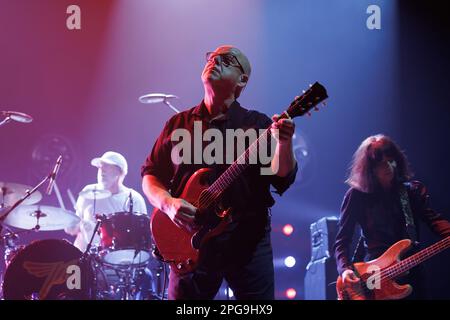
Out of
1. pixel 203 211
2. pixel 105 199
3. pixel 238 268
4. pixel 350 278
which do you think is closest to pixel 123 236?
pixel 105 199

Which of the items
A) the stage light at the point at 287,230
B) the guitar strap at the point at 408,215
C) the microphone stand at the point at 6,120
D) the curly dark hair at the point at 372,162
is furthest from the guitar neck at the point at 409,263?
the microphone stand at the point at 6,120

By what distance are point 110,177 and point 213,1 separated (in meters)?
2.19

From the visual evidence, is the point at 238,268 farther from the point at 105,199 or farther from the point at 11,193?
the point at 105,199

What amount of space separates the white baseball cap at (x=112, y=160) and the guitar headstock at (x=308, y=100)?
3187mm

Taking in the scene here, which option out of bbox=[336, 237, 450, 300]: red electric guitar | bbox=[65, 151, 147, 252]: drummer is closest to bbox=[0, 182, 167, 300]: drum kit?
bbox=[65, 151, 147, 252]: drummer

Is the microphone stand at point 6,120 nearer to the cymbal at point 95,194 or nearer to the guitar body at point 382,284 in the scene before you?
the cymbal at point 95,194

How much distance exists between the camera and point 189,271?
111 inches

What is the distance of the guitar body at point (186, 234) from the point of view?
2.84 metres

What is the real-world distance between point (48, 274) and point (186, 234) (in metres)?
2.30

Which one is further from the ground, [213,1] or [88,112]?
[213,1]
